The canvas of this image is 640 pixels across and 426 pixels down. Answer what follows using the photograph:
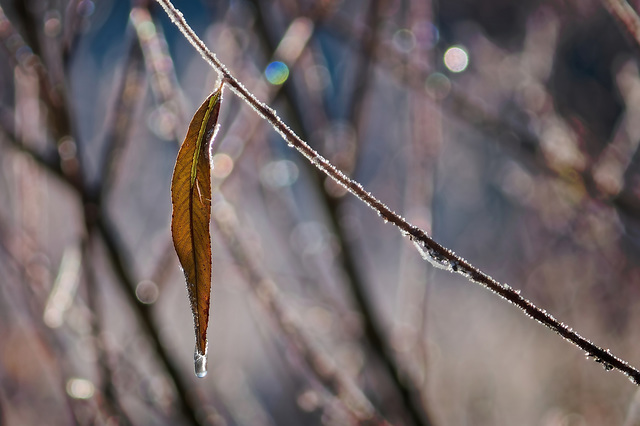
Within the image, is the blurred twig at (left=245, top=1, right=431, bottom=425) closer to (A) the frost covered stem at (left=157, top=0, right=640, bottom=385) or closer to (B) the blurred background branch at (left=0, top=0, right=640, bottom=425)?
(B) the blurred background branch at (left=0, top=0, right=640, bottom=425)

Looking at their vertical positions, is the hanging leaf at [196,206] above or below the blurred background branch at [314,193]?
above

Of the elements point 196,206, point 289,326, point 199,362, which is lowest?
point 289,326

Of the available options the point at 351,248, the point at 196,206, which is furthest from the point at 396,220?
the point at 351,248

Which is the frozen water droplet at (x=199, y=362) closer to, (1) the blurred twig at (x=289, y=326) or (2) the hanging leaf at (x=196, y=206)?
(2) the hanging leaf at (x=196, y=206)

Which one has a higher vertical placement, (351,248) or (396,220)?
(396,220)

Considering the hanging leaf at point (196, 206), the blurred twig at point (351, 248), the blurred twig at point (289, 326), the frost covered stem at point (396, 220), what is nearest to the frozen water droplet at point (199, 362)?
the hanging leaf at point (196, 206)

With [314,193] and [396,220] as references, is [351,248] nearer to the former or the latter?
[314,193]
